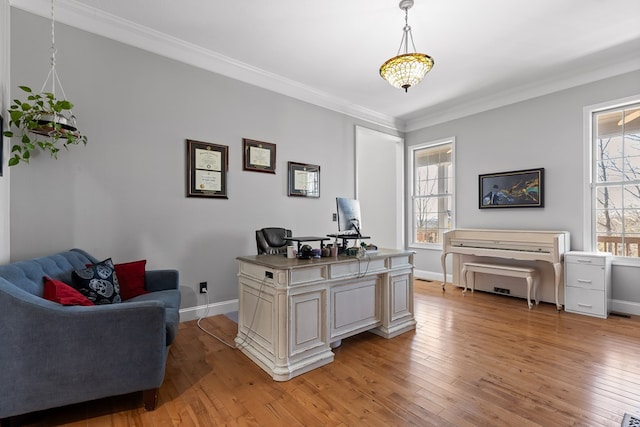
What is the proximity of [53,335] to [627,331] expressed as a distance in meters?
4.69

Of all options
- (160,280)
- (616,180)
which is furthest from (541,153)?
(160,280)

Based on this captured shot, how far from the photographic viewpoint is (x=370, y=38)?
309cm

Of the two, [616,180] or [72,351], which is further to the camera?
[616,180]

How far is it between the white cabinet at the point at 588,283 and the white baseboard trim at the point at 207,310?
4.03 meters

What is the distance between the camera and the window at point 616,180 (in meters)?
3.55

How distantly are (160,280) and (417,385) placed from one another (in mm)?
2308

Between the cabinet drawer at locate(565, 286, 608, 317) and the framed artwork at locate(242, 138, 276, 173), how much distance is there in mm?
3949

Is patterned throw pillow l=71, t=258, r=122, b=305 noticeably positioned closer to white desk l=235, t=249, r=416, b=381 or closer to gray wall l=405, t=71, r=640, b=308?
white desk l=235, t=249, r=416, b=381

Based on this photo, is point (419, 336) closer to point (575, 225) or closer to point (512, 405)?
point (512, 405)

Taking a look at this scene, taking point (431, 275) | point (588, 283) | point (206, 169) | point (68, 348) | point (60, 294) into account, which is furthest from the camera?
point (431, 275)

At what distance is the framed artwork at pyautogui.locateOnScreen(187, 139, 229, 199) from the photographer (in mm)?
3252

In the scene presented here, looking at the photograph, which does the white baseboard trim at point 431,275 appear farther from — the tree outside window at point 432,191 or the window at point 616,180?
the window at point 616,180

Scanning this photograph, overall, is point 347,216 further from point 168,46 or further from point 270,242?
point 168,46

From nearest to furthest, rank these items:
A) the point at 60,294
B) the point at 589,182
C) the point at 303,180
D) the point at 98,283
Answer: the point at 60,294 < the point at 98,283 < the point at 589,182 < the point at 303,180
